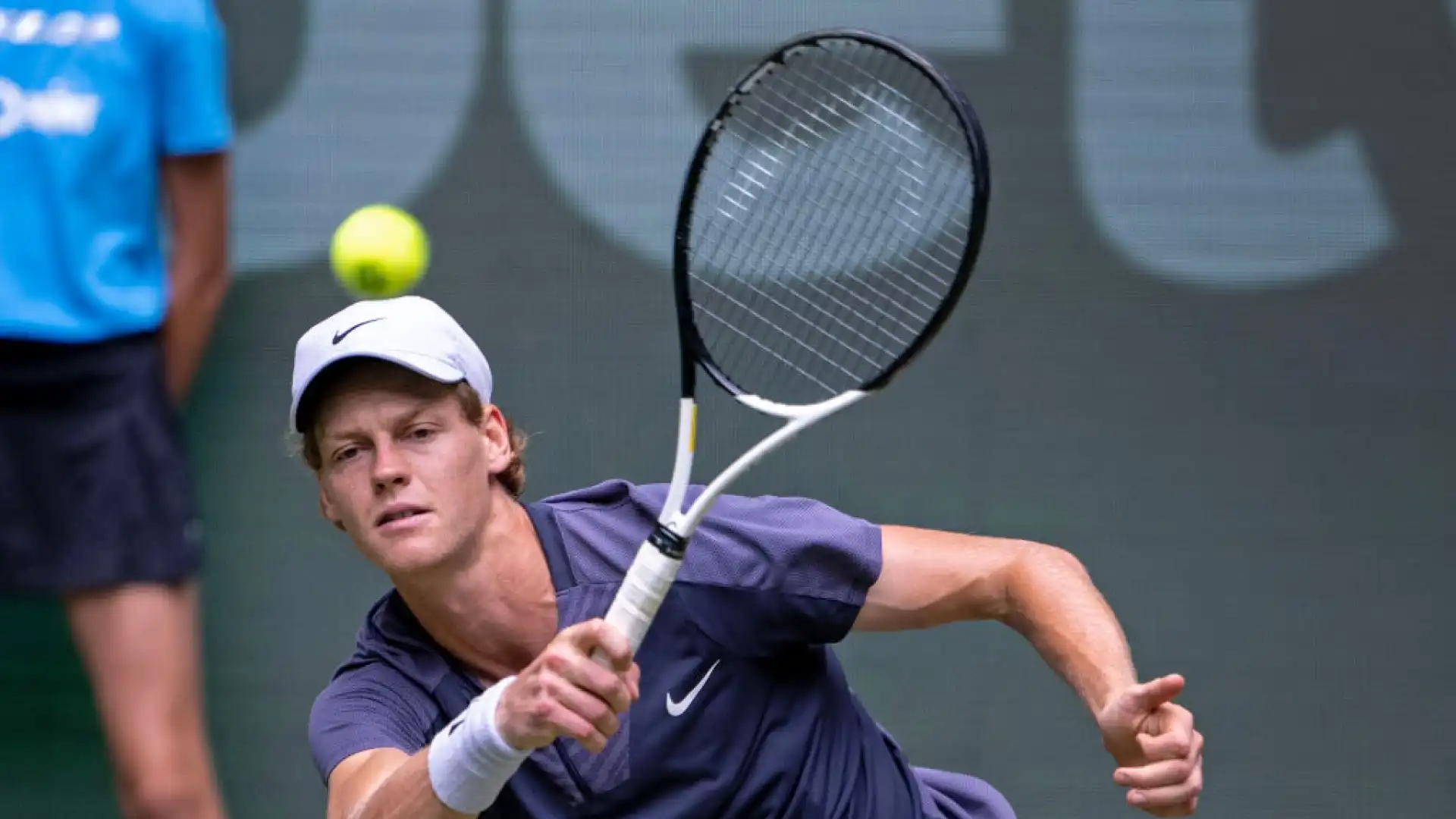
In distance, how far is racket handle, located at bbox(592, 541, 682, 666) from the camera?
173 centimetres

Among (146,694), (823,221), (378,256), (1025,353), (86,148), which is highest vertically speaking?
(86,148)

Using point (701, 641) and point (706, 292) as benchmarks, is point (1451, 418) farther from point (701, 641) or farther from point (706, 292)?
point (701, 641)

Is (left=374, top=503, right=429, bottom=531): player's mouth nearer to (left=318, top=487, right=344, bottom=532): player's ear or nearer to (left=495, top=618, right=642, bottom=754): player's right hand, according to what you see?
(left=318, top=487, right=344, bottom=532): player's ear

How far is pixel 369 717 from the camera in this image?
2.08 meters

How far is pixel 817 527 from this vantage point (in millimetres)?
2158

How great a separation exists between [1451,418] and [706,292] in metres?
1.22

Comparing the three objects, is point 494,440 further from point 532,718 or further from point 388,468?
point 532,718

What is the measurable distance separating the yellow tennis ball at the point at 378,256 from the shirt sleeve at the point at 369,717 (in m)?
0.89

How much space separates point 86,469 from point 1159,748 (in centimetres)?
117

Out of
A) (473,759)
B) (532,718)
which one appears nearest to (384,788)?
(473,759)

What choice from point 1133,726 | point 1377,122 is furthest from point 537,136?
point 1133,726

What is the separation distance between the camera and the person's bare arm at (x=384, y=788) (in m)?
1.83

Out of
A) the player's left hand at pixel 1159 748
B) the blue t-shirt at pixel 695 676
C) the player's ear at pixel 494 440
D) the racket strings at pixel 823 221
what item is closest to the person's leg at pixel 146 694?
the blue t-shirt at pixel 695 676

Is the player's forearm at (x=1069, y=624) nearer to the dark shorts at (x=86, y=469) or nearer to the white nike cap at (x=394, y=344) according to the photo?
the white nike cap at (x=394, y=344)
